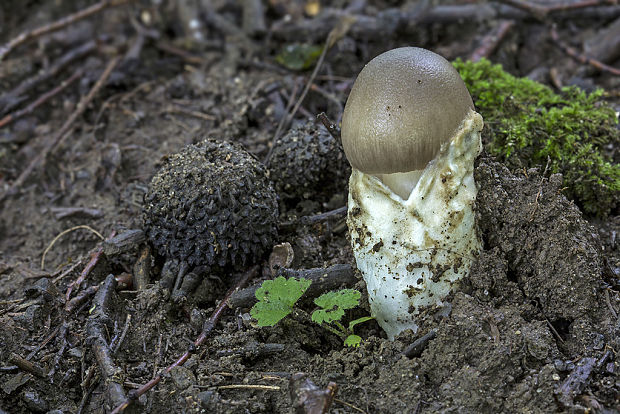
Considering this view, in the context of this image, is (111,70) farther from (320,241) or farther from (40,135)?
(320,241)

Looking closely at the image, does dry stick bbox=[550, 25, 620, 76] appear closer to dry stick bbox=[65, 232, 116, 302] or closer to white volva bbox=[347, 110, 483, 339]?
white volva bbox=[347, 110, 483, 339]

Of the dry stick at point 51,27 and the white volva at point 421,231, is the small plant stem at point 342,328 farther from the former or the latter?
the dry stick at point 51,27

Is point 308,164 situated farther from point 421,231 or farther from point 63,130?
point 63,130

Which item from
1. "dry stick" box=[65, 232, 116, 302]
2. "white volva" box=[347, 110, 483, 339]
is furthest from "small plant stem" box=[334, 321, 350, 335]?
"dry stick" box=[65, 232, 116, 302]

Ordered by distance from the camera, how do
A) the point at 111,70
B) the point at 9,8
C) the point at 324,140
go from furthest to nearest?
the point at 9,8 < the point at 111,70 < the point at 324,140

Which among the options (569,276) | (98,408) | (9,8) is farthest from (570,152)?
(9,8)

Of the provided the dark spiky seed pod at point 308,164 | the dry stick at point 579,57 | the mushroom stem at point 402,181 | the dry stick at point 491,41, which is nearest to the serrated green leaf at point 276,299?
the mushroom stem at point 402,181
